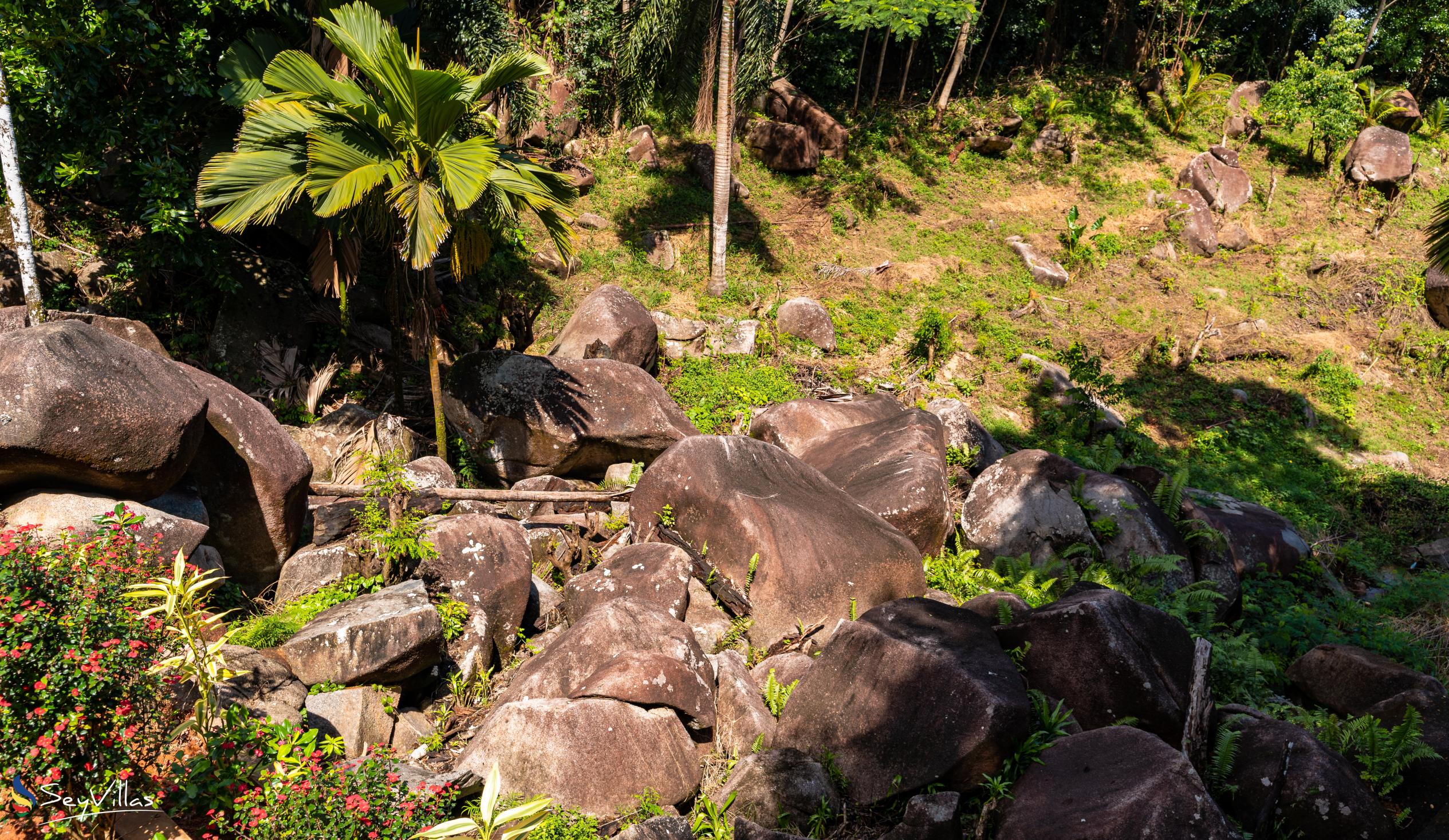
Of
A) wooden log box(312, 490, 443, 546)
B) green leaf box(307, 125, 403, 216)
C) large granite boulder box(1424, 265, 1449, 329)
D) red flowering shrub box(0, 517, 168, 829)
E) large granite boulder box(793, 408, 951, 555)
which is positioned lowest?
wooden log box(312, 490, 443, 546)

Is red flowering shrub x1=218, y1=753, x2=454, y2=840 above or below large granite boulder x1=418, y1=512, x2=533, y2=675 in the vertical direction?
above

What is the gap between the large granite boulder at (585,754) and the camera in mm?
6137

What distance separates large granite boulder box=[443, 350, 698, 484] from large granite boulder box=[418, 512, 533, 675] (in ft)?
8.92

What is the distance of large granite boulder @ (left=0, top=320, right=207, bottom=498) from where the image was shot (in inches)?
242

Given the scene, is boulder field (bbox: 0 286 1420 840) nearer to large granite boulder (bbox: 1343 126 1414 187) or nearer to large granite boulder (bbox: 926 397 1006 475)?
large granite boulder (bbox: 926 397 1006 475)

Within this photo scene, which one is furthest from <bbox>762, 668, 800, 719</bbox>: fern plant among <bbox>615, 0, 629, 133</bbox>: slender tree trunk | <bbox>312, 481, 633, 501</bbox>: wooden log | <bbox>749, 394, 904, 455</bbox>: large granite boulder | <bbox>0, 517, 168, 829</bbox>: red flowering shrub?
<bbox>615, 0, 629, 133</bbox>: slender tree trunk

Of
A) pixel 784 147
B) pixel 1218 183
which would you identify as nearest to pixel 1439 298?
pixel 1218 183

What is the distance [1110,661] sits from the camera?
6.37 meters

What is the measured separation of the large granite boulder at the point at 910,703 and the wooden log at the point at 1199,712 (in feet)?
3.97

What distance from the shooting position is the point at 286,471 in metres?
7.82

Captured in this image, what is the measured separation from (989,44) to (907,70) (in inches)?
107

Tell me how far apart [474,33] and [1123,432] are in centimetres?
1379

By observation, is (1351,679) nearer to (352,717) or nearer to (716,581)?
(716,581)

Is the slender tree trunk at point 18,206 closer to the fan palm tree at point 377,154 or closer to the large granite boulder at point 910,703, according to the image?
the fan palm tree at point 377,154
